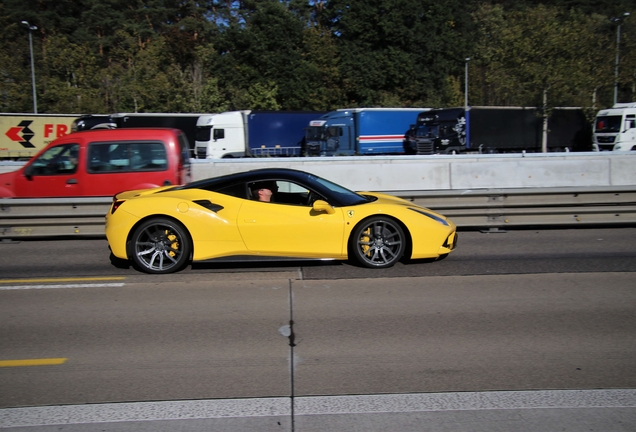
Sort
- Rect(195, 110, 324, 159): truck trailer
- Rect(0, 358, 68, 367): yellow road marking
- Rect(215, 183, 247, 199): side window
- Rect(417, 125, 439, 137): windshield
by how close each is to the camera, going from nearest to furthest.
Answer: Rect(0, 358, 68, 367): yellow road marking
Rect(215, 183, 247, 199): side window
Rect(417, 125, 439, 137): windshield
Rect(195, 110, 324, 159): truck trailer

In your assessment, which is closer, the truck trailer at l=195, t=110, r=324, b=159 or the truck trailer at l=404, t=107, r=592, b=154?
the truck trailer at l=404, t=107, r=592, b=154

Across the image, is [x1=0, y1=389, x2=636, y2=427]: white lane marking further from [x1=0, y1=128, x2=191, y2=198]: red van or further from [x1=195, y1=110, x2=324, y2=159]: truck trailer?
[x1=195, y1=110, x2=324, y2=159]: truck trailer

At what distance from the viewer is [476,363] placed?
16.4ft

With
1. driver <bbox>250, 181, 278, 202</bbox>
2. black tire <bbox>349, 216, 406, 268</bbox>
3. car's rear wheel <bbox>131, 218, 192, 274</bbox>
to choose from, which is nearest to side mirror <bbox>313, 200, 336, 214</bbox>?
black tire <bbox>349, 216, 406, 268</bbox>

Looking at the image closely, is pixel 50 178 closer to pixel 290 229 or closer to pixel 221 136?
pixel 290 229

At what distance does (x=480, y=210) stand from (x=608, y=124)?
24178 mm

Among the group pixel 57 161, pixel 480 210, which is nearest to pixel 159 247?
pixel 57 161

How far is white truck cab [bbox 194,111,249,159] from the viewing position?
33625mm

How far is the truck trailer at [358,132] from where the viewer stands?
33156 millimetres

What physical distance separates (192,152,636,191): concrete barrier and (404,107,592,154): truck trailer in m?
15.2

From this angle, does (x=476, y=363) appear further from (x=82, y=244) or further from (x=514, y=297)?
(x=82, y=244)

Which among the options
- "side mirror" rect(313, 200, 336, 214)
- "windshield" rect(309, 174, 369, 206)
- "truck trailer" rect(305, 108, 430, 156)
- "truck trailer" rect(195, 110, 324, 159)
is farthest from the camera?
"truck trailer" rect(195, 110, 324, 159)

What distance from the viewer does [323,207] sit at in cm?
770

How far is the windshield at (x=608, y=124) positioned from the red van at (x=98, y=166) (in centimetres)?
2659
